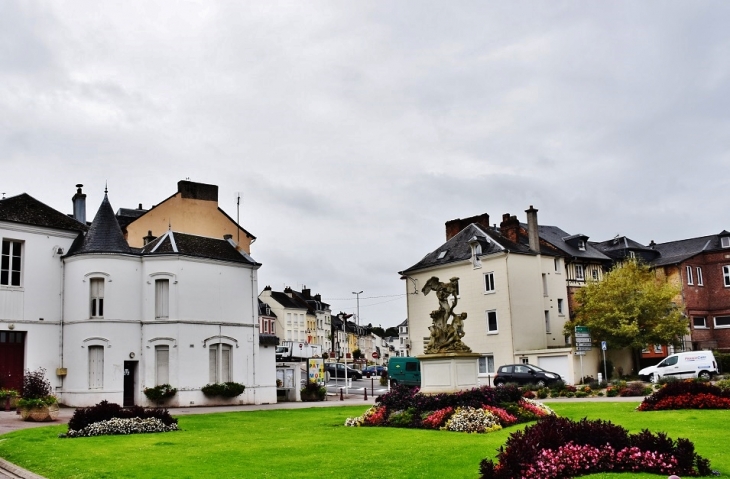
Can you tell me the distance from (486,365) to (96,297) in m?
28.9

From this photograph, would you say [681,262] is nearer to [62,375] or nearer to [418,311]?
[418,311]

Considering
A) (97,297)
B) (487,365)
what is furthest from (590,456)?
(487,365)

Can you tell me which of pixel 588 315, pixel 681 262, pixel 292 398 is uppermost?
pixel 681 262

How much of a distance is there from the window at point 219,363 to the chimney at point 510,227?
26045 millimetres

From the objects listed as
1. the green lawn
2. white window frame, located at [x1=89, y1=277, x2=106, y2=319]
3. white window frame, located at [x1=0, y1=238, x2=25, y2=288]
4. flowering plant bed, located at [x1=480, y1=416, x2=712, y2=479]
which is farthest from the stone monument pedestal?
white window frame, located at [x1=0, y1=238, x2=25, y2=288]

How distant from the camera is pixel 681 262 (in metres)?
59.0

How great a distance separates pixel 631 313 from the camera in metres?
49.0

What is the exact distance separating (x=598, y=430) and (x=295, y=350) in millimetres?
38577

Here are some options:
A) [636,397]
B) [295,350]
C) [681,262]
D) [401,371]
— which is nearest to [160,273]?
[295,350]

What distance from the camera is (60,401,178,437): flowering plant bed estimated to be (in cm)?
1944

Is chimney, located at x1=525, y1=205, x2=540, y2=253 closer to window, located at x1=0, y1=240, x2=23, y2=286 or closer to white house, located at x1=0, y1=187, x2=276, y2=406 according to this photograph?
white house, located at x1=0, y1=187, x2=276, y2=406

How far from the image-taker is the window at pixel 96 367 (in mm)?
34250

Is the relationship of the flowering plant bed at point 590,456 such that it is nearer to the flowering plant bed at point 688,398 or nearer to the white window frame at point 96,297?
the flowering plant bed at point 688,398

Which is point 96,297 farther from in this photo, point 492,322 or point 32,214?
point 492,322
